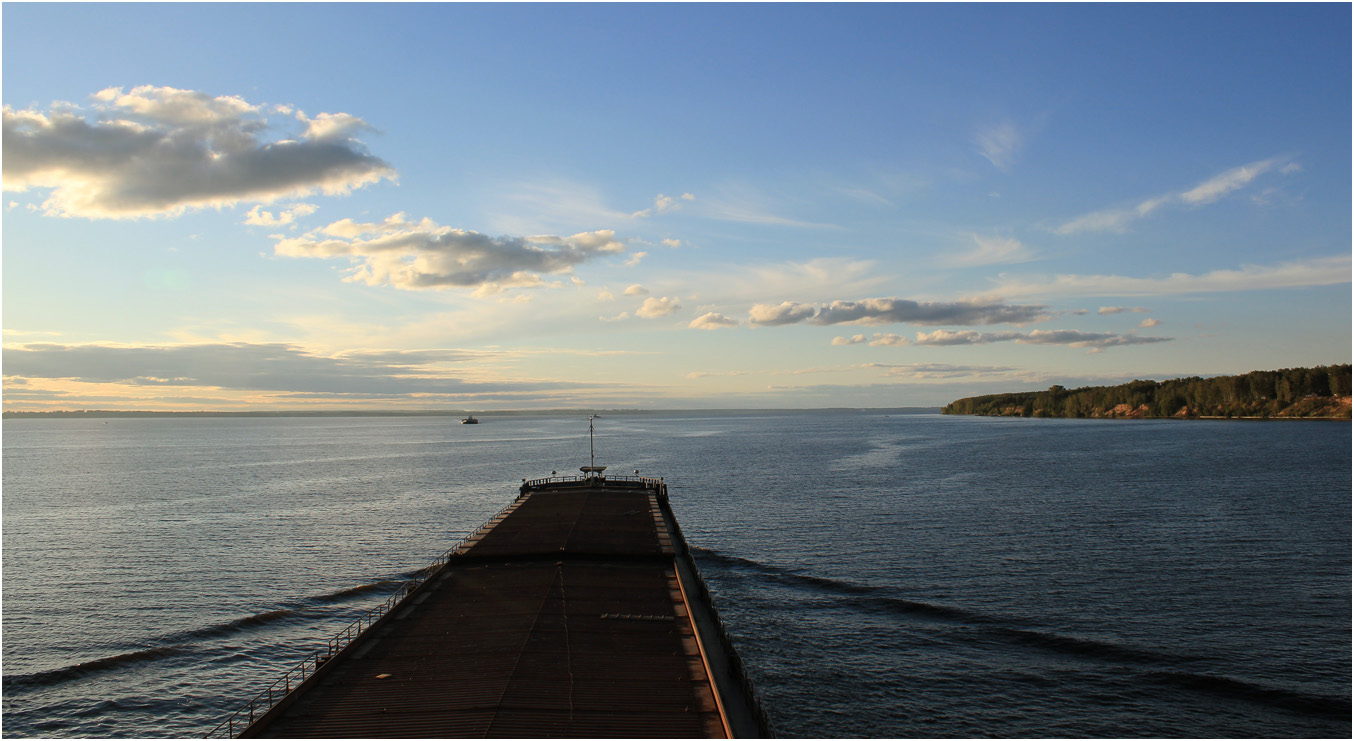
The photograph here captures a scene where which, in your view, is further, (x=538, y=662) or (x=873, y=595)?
(x=873, y=595)

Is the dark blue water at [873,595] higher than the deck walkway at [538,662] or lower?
lower

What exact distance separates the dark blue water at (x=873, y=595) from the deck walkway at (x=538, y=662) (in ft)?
24.7

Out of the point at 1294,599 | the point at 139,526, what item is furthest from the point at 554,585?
the point at 139,526

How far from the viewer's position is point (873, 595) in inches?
2051

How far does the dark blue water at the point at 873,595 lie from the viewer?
35.3 metres

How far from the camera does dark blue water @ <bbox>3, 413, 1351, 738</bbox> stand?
35281 millimetres

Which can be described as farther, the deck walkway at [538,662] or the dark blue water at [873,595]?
the dark blue water at [873,595]

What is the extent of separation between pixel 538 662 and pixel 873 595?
31.6 meters

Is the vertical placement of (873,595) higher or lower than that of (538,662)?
lower

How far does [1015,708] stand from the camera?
112ft

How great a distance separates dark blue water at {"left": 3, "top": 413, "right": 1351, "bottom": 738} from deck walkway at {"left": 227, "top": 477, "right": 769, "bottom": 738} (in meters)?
7.52

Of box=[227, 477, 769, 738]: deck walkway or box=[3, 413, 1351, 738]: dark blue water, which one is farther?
box=[3, 413, 1351, 738]: dark blue water

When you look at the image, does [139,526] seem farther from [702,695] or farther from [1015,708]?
[1015,708]

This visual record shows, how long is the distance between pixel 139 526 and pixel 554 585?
70748mm
